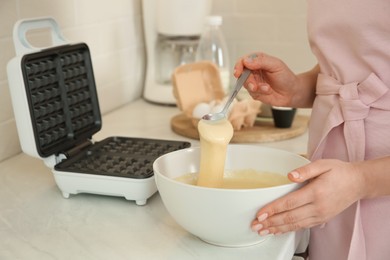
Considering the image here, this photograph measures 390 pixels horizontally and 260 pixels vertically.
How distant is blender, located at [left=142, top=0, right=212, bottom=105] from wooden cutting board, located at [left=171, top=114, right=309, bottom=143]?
288 millimetres

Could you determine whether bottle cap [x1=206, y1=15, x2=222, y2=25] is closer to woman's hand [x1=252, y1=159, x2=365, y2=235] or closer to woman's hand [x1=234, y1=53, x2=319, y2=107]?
woman's hand [x1=234, y1=53, x2=319, y2=107]

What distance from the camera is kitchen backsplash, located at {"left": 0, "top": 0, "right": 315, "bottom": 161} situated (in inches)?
60.3

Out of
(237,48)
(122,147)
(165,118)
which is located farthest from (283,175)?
(237,48)

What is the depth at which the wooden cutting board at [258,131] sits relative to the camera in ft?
4.60

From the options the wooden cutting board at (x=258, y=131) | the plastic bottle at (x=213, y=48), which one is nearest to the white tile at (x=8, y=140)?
the wooden cutting board at (x=258, y=131)

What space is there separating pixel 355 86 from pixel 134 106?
94cm

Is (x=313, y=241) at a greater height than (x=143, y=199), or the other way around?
(x=143, y=199)

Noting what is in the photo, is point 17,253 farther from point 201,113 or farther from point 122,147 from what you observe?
point 201,113

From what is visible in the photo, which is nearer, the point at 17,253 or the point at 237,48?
the point at 17,253

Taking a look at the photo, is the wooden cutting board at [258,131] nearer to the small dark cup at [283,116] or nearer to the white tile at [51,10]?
the small dark cup at [283,116]

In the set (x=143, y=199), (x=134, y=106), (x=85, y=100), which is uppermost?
(x=85, y=100)

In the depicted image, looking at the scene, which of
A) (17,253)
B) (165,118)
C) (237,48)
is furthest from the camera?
(237,48)

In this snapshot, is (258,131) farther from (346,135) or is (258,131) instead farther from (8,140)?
(8,140)

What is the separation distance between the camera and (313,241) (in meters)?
1.06
